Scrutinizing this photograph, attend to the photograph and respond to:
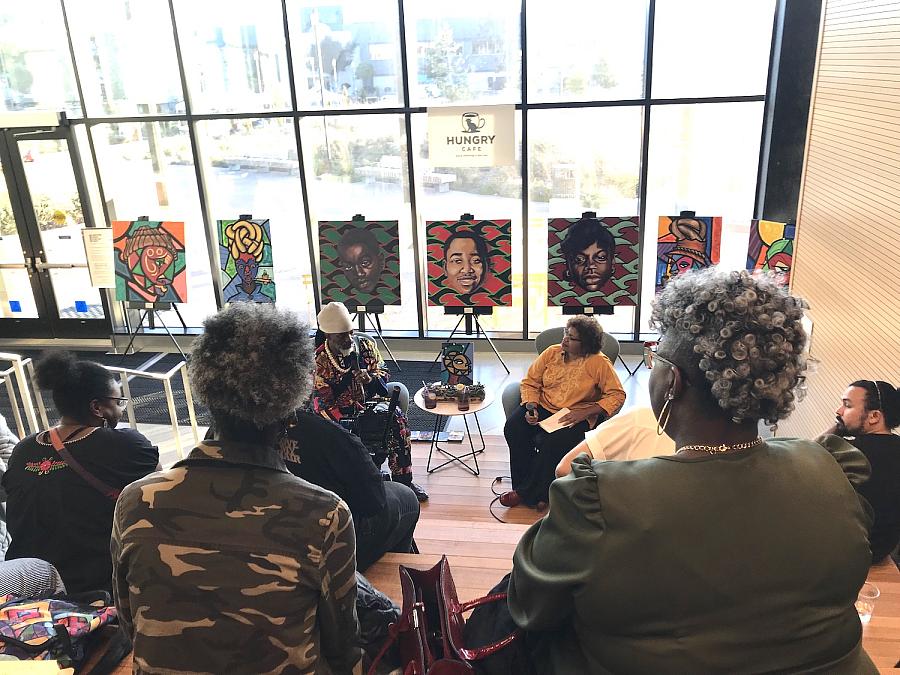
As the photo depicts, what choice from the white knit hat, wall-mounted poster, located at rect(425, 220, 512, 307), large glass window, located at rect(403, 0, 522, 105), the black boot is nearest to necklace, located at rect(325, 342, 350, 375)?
the white knit hat

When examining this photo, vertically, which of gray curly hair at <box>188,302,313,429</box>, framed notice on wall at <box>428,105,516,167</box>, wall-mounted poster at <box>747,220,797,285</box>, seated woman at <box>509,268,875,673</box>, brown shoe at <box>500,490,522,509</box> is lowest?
brown shoe at <box>500,490,522,509</box>

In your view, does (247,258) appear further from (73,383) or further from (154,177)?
(73,383)

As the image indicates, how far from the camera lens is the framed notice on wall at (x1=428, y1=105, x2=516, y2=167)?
5738 millimetres

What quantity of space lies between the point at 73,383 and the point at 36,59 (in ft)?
18.1

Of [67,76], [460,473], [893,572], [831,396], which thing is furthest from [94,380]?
[67,76]

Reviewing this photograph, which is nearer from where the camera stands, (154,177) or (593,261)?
(593,261)

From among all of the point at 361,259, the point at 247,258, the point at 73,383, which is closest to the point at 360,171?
the point at 361,259

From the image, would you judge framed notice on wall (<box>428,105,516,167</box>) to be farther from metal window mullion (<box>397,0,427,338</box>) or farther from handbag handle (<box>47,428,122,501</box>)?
handbag handle (<box>47,428,122,501</box>)

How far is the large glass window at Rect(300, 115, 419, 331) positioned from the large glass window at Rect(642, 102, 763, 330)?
7.38 ft

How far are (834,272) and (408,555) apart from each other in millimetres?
2748

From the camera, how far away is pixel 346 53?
5844 mm

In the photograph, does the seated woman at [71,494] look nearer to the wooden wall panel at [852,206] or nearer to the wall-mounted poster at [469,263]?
the wooden wall panel at [852,206]

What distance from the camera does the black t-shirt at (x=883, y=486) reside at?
8.38ft

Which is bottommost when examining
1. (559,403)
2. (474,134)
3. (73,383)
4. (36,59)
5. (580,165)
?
(559,403)
